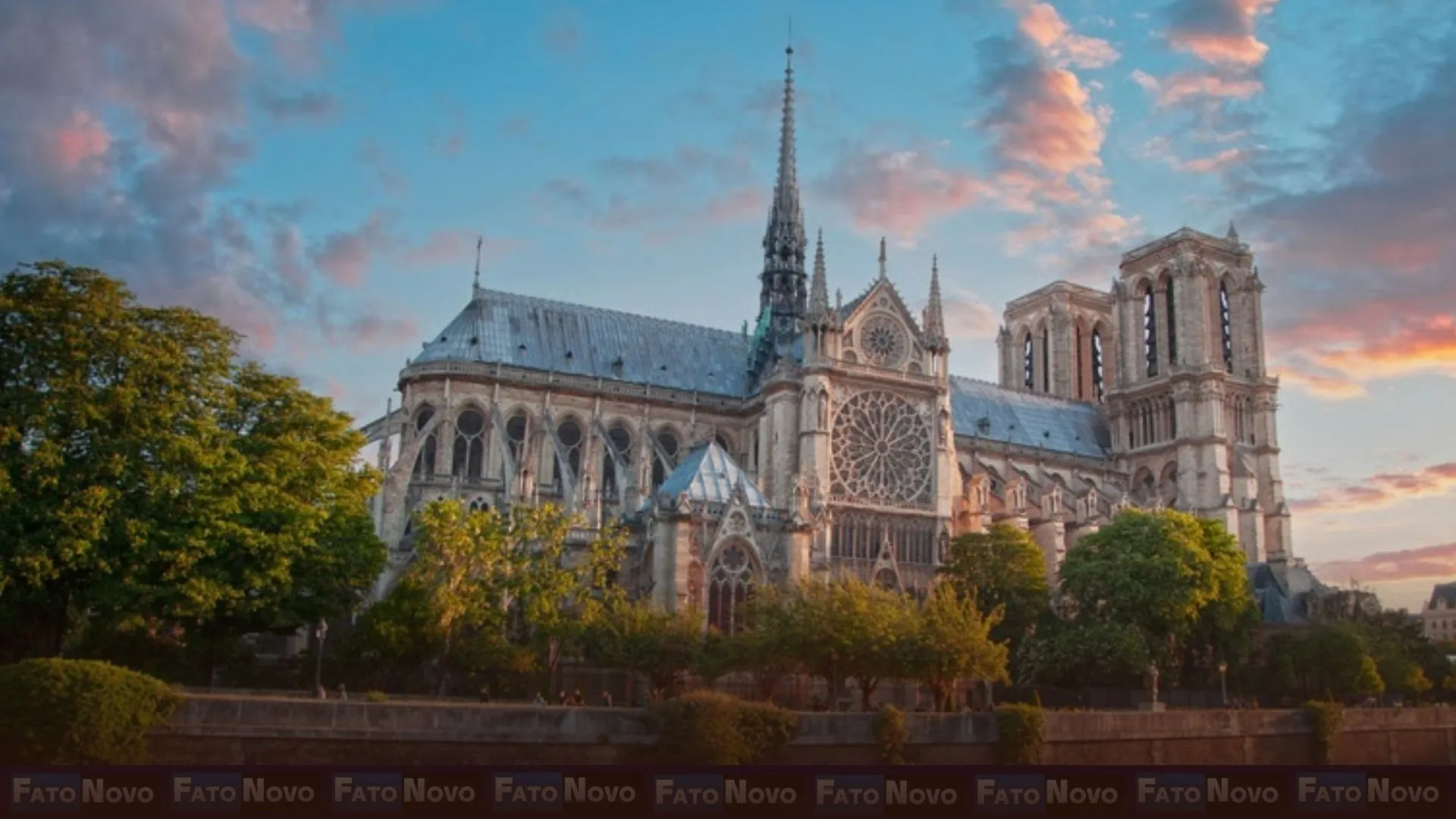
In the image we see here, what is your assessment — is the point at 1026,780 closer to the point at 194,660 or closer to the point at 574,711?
the point at 574,711

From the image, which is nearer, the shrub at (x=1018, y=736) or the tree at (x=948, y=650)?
the shrub at (x=1018, y=736)

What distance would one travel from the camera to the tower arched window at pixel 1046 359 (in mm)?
105750

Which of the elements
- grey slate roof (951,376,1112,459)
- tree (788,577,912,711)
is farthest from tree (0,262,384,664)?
grey slate roof (951,376,1112,459)

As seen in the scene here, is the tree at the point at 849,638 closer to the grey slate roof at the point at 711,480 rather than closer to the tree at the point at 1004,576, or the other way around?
the grey slate roof at the point at 711,480

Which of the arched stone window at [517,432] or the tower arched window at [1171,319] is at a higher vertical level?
the tower arched window at [1171,319]

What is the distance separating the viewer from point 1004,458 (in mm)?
85062

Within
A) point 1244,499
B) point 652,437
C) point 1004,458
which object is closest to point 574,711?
point 652,437

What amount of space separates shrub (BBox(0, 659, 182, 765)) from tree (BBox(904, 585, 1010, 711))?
2332 cm

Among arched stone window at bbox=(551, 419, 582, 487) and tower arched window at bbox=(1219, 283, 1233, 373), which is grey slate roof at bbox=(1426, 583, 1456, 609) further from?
arched stone window at bbox=(551, 419, 582, 487)

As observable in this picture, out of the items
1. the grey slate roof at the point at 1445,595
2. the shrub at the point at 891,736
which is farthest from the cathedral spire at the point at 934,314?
the grey slate roof at the point at 1445,595

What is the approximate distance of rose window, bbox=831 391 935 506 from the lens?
68.0 metres

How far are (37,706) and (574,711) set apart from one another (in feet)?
42.3

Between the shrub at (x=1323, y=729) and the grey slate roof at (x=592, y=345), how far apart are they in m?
36.9

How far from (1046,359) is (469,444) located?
5339 cm
